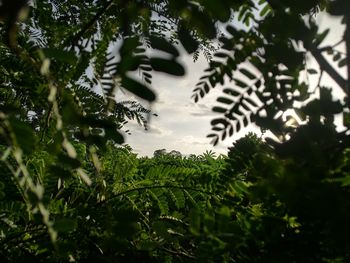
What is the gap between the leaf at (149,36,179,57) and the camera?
866mm

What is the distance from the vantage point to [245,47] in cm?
110

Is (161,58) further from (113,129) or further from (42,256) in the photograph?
(42,256)

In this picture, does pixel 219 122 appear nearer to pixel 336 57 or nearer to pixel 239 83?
pixel 239 83

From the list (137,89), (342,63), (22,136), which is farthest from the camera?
(342,63)

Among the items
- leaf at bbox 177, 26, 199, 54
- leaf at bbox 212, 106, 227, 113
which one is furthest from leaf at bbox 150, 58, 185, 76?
leaf at bbox 212, 106, 227, 113

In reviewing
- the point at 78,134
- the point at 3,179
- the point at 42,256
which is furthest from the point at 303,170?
the point at 3,179

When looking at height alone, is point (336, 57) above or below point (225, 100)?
above

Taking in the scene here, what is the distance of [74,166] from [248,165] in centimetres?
71

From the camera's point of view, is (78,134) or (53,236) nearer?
(53,236)

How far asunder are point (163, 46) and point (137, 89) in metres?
0.14

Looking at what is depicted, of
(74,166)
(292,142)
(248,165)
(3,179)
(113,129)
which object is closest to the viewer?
(74,166)

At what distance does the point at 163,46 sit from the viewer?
87 cm

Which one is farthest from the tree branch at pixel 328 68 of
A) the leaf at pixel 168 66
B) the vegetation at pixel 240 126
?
the leaf at pixel 168 66

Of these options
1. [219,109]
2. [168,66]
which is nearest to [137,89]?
[168,66]
